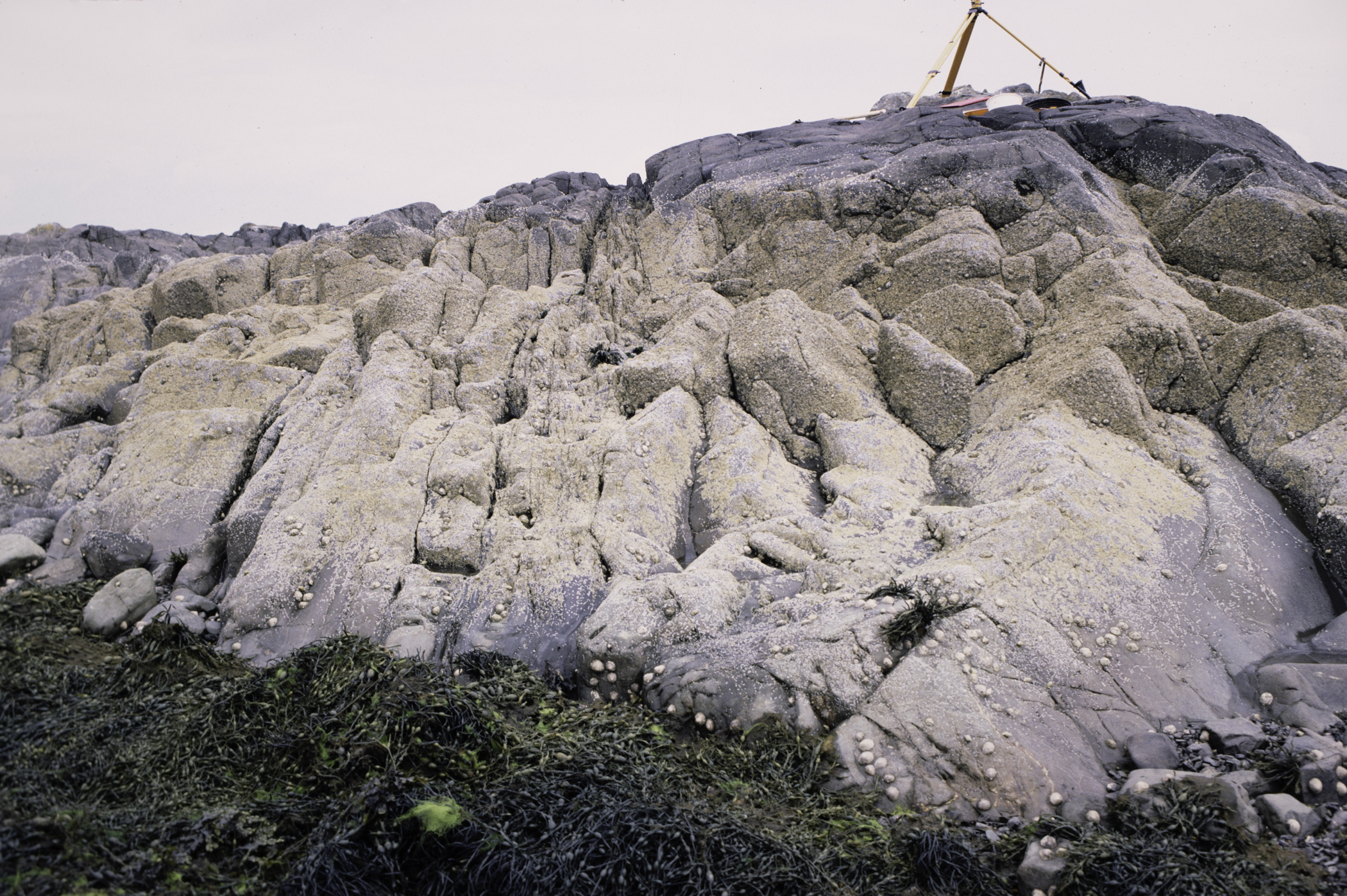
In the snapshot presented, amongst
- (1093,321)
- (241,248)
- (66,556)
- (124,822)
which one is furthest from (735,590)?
(241,248)

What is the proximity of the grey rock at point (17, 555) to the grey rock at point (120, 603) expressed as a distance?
4.28ft

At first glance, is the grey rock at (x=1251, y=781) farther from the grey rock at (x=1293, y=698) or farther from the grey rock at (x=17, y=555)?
the grey rock at (x=17, y=555)

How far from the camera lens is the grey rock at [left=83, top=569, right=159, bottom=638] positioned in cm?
680

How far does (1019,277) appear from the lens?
408 inches

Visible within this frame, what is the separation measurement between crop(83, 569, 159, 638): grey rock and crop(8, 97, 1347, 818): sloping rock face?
64 cm

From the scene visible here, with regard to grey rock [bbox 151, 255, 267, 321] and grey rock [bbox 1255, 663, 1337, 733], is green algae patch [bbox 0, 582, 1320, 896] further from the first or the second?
grey rock [bbox 151, 255, 267, 321]

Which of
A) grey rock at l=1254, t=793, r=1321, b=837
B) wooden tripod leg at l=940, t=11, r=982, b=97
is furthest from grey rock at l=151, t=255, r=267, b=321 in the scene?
wooden tripod leg at l=940, t=11, r=982, b=97

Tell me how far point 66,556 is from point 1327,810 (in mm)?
12164

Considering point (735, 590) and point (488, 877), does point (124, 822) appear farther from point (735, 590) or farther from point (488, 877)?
point (735, 590)

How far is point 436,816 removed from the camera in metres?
4.38

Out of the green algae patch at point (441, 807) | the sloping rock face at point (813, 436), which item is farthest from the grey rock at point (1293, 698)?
the green algae patch at point (441, 807)

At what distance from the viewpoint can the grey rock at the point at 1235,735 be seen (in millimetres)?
5270

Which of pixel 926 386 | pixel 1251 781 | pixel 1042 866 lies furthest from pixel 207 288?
pixel 1251 781

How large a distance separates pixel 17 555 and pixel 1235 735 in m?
11.8
